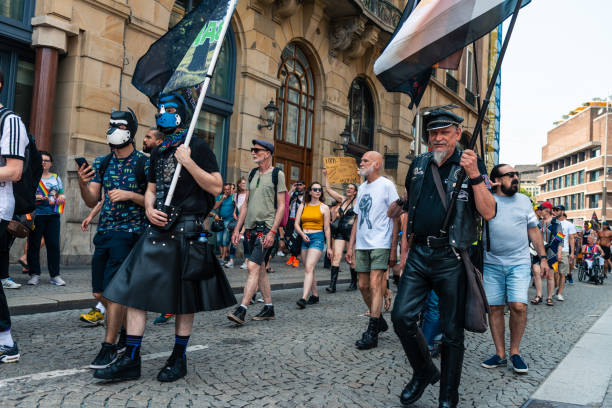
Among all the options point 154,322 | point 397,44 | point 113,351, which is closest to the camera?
point 113,351

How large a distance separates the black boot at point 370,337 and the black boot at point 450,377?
190cm

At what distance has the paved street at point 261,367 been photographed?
3.39m

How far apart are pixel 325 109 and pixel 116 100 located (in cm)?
791

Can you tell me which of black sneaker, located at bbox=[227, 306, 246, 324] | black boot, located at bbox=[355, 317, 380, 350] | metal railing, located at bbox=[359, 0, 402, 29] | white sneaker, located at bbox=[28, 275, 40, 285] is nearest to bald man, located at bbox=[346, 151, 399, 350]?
black boot, located at bbox=[355, 317, 380, 350]

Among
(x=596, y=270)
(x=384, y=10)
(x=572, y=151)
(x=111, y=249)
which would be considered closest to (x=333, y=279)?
(x=111, y=249)

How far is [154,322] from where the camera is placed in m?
5.89

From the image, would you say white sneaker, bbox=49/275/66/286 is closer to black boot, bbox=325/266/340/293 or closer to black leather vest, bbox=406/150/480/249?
black boot, bbox=325/266/340/293

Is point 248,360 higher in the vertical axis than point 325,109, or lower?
lower

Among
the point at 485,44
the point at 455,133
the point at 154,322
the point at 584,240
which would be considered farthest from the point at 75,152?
the point at 485,44

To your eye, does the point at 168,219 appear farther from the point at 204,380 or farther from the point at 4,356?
the point at 4,356

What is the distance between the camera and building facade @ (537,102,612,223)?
78125 millimetres

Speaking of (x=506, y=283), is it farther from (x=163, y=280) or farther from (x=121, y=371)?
(x=121, y=371)

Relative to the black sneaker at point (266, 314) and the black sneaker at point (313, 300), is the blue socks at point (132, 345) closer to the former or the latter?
the black sneaker at point (266, 314)

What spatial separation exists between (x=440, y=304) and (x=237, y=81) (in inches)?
452
